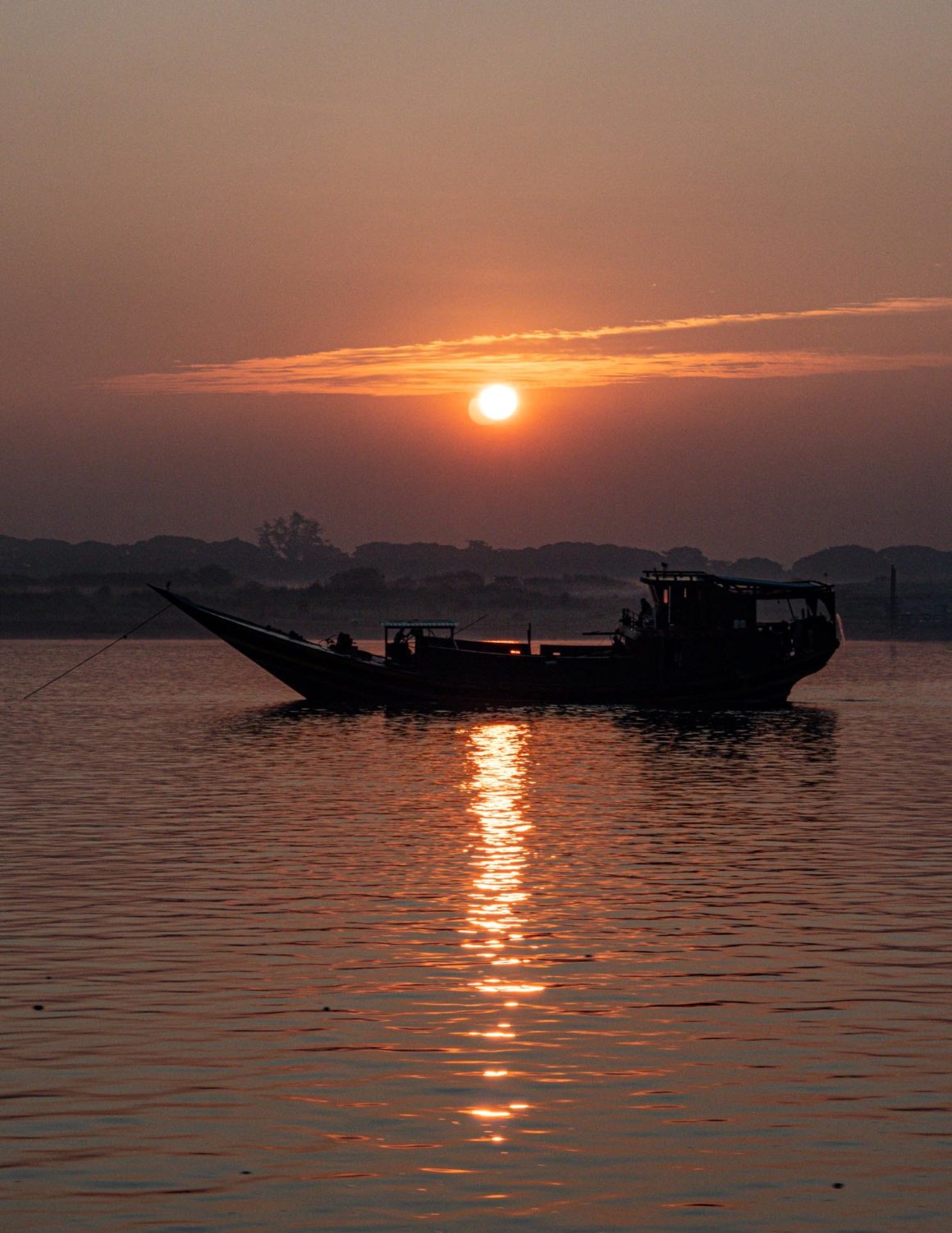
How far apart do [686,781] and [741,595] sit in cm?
2665

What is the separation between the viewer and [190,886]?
2517cm

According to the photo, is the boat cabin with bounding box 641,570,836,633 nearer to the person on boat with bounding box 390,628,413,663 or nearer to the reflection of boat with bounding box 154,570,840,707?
the reflection of boat with bounding box 154,570,840,707

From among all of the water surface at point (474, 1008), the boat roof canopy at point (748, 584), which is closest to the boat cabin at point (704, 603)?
the boat roof canopy at point (748, 584)

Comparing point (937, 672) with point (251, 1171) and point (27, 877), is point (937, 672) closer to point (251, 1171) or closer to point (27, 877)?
point (27, 877)

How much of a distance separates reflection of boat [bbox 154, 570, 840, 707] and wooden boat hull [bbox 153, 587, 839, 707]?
0.04 meters

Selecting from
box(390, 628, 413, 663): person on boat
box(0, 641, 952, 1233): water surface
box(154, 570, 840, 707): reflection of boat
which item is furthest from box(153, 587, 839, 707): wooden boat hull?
box(0, 641, 952, 1233): water surface

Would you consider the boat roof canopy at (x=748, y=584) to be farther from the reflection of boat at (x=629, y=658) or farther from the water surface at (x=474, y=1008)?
the water surface at (x=474, y=1008)

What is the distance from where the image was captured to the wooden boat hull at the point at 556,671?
220ft

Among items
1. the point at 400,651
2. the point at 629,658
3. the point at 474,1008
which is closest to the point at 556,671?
the point at 629,658

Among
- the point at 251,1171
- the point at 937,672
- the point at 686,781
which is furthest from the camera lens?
the point at 937,672

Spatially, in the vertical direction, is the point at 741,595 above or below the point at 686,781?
above

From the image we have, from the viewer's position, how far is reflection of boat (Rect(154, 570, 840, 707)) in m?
67.2

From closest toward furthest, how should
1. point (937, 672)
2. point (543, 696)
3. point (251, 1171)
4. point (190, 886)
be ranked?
point (251, 1171) → point (190, 886) → point (543, 696) → point (937, 672)

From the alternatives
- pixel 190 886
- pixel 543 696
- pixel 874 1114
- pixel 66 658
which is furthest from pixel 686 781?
pixel 66 658
